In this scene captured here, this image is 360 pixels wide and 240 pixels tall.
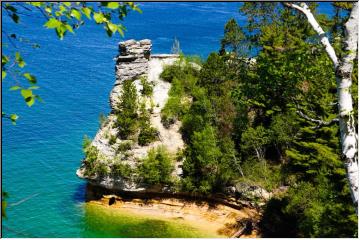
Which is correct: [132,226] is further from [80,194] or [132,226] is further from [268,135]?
[268,135]

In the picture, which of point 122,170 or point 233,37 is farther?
point 233,37

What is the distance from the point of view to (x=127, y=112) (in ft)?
105

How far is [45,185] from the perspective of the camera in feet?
112

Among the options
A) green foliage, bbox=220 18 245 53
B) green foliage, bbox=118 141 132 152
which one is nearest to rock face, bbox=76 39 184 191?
green foliage, bbox=118 141 132 152

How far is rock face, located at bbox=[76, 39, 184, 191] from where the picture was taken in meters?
31.5

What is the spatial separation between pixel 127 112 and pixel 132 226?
6.90 m

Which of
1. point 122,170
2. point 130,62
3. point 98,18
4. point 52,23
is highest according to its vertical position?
point 130,62

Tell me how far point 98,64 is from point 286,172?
104 feet

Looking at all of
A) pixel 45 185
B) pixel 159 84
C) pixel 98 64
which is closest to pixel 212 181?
pixel 159 84

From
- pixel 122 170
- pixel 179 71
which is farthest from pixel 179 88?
pixel 122 170

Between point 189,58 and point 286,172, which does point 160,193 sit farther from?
point 189,58

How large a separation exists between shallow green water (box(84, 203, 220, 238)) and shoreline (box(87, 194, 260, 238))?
0.23m

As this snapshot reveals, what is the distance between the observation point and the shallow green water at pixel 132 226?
2847 centimetres

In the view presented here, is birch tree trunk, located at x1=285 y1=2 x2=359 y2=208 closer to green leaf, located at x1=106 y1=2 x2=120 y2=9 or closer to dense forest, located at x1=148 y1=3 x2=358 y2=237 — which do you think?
green leaf, located at x1=106 y1=2 x2=120 y2=9
